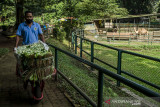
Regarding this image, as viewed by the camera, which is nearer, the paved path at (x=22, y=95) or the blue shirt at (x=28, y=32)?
the paved path at (x=22, y=95)

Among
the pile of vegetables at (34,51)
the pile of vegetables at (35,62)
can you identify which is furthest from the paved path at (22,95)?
the pile of vegetables at (34,51)

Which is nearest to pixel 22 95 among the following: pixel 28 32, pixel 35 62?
pixel 35 62

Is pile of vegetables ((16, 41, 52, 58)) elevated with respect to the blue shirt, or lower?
lower

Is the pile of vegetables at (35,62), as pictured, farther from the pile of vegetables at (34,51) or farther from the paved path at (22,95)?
the paved path at (22,95)

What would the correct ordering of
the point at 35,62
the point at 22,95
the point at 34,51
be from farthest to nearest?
the point at 22,95, the point at 34,51, the point at 35,62

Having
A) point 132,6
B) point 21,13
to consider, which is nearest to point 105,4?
point 21,13

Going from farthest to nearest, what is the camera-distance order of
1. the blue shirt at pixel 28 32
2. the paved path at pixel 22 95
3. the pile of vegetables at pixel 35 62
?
the blue shirt at pixel 28 32 < the paved path at pixel 22 95 < the pile of vegetables at pixel 35 62

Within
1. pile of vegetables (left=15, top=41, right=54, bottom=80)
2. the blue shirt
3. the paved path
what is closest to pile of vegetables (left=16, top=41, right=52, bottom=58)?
pile of vegetables (left=15, top=41, right=54, bottom=80)

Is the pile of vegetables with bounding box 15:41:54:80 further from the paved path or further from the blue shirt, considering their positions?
the blue shirt

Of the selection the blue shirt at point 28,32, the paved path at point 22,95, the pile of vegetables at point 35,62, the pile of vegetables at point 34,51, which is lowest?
the paved path at point 22,95

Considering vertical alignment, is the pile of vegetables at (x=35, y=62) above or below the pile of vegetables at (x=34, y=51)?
below

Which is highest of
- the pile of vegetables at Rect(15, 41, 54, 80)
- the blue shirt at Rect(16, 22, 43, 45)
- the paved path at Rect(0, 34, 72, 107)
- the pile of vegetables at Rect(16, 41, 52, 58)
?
the blue shirt at Rect(16, 22, 43, 45)

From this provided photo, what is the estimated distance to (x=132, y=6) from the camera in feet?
168

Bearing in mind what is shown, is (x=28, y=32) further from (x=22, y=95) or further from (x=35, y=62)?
(x=22, y=95)
